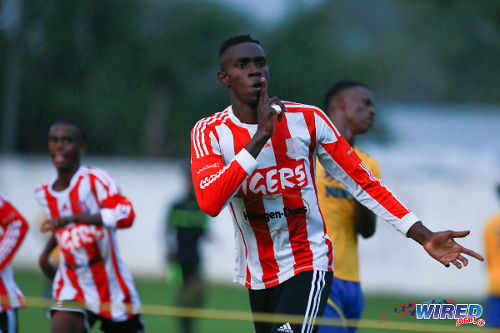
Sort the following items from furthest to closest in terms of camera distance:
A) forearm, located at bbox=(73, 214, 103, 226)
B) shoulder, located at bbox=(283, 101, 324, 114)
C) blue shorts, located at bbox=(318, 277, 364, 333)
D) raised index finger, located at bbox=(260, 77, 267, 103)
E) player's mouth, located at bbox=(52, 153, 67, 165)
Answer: player's mouth, located at bbox=(52, 153, 67, 165) → forearm, located at bbox=(73, 214, 103, 226) → blue shorts, located at bbox=(318, 277, 364, 333) → shoulder, located at bbox=(283, 101, 324, 114) → raised index finger, located at bbox=(260, 77, 267, 103)

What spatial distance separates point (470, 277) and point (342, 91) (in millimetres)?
7835

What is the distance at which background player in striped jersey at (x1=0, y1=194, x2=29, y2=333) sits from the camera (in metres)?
5.47

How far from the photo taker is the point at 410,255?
12.9 m

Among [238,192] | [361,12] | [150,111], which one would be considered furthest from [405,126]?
[238,192]

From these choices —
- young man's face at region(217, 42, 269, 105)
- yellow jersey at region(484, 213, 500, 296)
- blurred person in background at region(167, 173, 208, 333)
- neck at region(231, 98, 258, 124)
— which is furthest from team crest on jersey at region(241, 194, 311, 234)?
blurred person in background at region(167, 173, 208, 333)

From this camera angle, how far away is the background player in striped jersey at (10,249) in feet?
18.0

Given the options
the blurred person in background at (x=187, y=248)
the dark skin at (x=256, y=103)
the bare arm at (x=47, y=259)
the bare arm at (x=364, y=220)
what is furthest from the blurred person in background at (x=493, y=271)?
the blurred person in background at (x=187, y=248)

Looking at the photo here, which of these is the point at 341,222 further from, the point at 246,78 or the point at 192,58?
the point at 192,58

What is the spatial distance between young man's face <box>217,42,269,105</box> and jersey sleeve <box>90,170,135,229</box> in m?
1.70

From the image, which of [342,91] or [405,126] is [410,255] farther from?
[405,126]

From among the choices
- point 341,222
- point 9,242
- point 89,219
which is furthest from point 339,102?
point 9,242

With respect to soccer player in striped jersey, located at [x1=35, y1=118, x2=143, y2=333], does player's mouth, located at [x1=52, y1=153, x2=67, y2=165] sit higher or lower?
higher

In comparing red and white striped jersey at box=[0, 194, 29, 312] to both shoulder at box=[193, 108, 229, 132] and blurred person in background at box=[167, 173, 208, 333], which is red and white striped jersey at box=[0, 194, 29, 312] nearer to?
shoulder at box=[193, 108, 229, 132]

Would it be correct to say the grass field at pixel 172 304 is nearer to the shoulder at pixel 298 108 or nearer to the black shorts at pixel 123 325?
the black shorts at pixel 123 325
